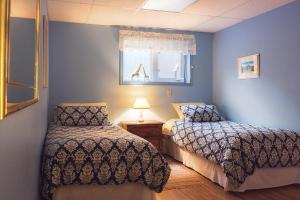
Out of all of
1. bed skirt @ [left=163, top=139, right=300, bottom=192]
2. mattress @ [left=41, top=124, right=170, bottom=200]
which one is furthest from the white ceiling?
bed skirt @ [left=163, top=139, right=300, bottom=192]

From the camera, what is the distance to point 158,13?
3.63m

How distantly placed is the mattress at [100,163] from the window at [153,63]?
7.11ft

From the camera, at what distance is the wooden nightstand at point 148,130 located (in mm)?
3883

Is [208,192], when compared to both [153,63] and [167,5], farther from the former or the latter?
[153,63]

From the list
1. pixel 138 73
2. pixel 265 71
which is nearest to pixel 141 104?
pixel 138 73

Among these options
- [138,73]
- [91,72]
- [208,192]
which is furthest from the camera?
[138,73]

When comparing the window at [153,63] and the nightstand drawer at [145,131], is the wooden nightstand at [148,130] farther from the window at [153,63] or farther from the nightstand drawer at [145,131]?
the window at [153,63]

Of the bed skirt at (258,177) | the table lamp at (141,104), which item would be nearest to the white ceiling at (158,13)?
the table lamp at (141,104)

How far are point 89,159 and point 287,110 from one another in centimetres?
251

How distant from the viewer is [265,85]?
3686mm

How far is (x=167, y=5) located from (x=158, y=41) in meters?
1.06

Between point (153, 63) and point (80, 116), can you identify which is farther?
point (153, 63)

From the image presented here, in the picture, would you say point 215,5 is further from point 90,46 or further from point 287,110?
point 90,46

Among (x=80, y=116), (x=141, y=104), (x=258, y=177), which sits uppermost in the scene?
(x=141, y=104)
